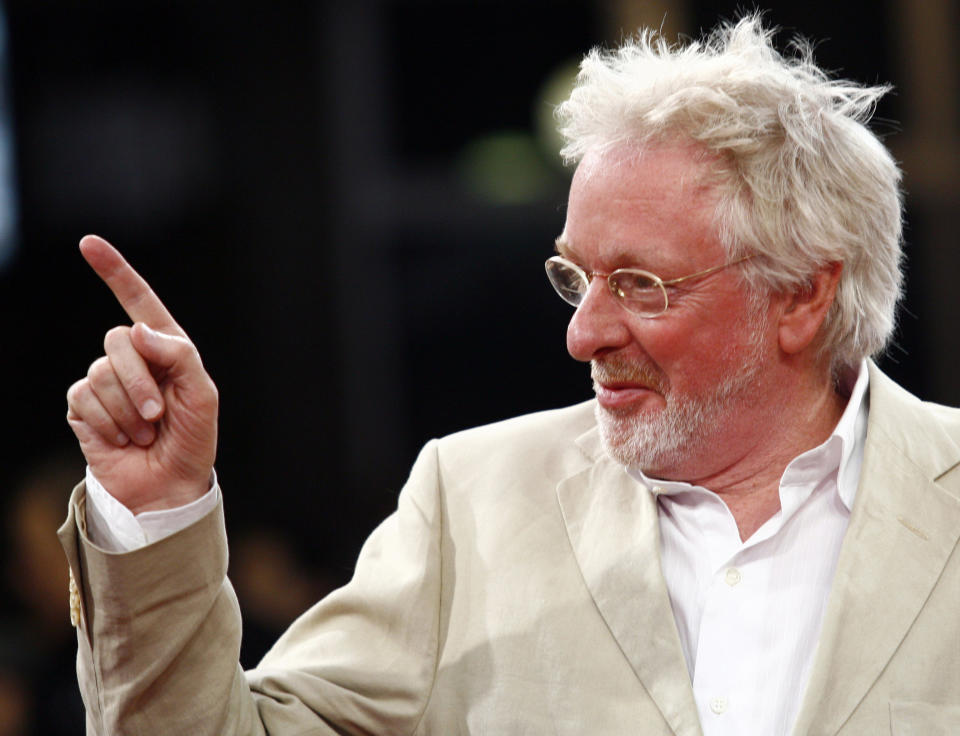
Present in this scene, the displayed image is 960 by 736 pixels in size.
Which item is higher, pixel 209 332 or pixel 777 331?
pixel 777 331

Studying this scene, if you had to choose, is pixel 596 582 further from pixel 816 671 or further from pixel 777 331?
pixel 777 331

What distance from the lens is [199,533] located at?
1805 millimetres

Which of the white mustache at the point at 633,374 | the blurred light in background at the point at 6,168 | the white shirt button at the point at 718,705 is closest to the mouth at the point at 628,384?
the white mustache at the point at 633,374

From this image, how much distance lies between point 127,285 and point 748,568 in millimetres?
930

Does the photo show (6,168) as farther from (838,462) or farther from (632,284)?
(838,462)

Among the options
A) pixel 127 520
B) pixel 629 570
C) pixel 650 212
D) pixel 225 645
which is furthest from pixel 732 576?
pixel 127 520

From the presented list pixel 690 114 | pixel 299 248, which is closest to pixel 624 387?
pixel 690 114

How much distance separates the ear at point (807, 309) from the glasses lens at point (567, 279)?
0.31 meters

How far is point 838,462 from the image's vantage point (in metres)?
2.08

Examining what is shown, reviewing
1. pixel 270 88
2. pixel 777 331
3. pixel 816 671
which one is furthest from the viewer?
pixel 270 88

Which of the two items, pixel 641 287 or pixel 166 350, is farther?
pixel 641 287

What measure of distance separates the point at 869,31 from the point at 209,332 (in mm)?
2841

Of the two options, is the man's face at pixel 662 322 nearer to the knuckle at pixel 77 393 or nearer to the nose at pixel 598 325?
the nose at pixel 598 325

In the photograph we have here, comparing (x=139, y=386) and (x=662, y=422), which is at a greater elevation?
(x=139, y=386)
